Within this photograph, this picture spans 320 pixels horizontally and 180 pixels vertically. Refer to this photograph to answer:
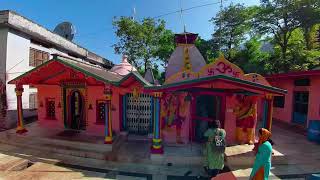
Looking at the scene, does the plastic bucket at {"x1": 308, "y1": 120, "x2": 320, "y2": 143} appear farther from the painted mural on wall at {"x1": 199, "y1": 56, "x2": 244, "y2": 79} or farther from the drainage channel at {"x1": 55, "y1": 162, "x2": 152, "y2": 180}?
the drainage channel at {"x1": 55, "y1": 162, "x2": 152, "y2": 180}

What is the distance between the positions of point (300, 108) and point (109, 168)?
38.6 ft

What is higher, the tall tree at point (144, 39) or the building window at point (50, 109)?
the tall tree at point (144, 39)

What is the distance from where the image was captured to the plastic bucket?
10773 mm

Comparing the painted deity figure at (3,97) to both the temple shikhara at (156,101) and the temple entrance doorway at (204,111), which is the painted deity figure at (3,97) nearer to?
the temple shikhara at (156,101)

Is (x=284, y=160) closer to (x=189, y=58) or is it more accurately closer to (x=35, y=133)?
(x=189, y=58)

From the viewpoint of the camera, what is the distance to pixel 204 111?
34.7ft

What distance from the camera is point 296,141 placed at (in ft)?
36.0

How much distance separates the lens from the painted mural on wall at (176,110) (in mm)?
9992

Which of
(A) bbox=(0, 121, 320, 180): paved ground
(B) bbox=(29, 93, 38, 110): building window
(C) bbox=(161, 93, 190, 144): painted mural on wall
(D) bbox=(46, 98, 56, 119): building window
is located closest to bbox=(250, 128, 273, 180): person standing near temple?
(A) bbox=(0, 121, 320, 180): paved ground

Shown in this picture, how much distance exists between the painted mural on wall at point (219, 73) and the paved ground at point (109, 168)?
10.4 ft

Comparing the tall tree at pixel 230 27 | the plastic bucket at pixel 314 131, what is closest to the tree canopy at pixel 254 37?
the tall tree at pixel 230 27

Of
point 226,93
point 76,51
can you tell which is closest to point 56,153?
point 226,93

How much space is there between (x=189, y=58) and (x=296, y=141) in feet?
23.0

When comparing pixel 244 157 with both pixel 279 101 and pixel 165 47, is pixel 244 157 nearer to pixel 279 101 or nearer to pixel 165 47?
pixel 279 101
